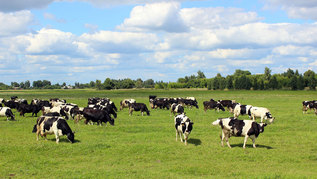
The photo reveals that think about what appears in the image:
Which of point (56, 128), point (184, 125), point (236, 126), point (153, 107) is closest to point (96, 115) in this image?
point (56, 128)

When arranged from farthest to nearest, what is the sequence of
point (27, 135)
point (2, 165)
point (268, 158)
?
1. point (27, 135)
2. point (268, 158)
3. point (2, 165)

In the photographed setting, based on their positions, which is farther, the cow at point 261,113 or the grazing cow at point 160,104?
the grazing cow at point 160,104

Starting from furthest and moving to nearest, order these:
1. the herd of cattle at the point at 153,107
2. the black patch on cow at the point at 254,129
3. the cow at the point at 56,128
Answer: the cow at the point at 56,128 < the herd of cattle at the point at 153,107 < the black patch on cow at the point at 254,129

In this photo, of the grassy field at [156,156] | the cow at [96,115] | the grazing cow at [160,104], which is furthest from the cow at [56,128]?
the grazing cow at [160,104]

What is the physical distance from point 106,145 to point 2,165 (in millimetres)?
5174

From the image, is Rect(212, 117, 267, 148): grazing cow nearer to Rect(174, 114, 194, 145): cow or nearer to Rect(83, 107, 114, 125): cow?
Rect(174, 114, 194, 145): cow

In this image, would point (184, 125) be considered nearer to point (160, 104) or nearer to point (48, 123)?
point (48, 123)

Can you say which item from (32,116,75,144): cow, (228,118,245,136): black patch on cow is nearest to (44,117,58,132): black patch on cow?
(32,116,75,144): cow

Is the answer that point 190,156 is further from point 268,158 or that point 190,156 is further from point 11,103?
point 11,103

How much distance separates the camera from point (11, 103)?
3884 cm

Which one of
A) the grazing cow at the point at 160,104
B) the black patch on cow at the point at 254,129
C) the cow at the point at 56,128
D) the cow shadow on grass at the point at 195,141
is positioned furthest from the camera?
the grazing cow at the point at 160,104

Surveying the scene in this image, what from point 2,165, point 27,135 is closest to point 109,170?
point 2,165

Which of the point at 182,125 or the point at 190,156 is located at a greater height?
the point at 182,125

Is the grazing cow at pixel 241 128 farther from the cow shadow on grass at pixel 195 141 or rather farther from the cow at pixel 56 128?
the cow at pixel 56 128
